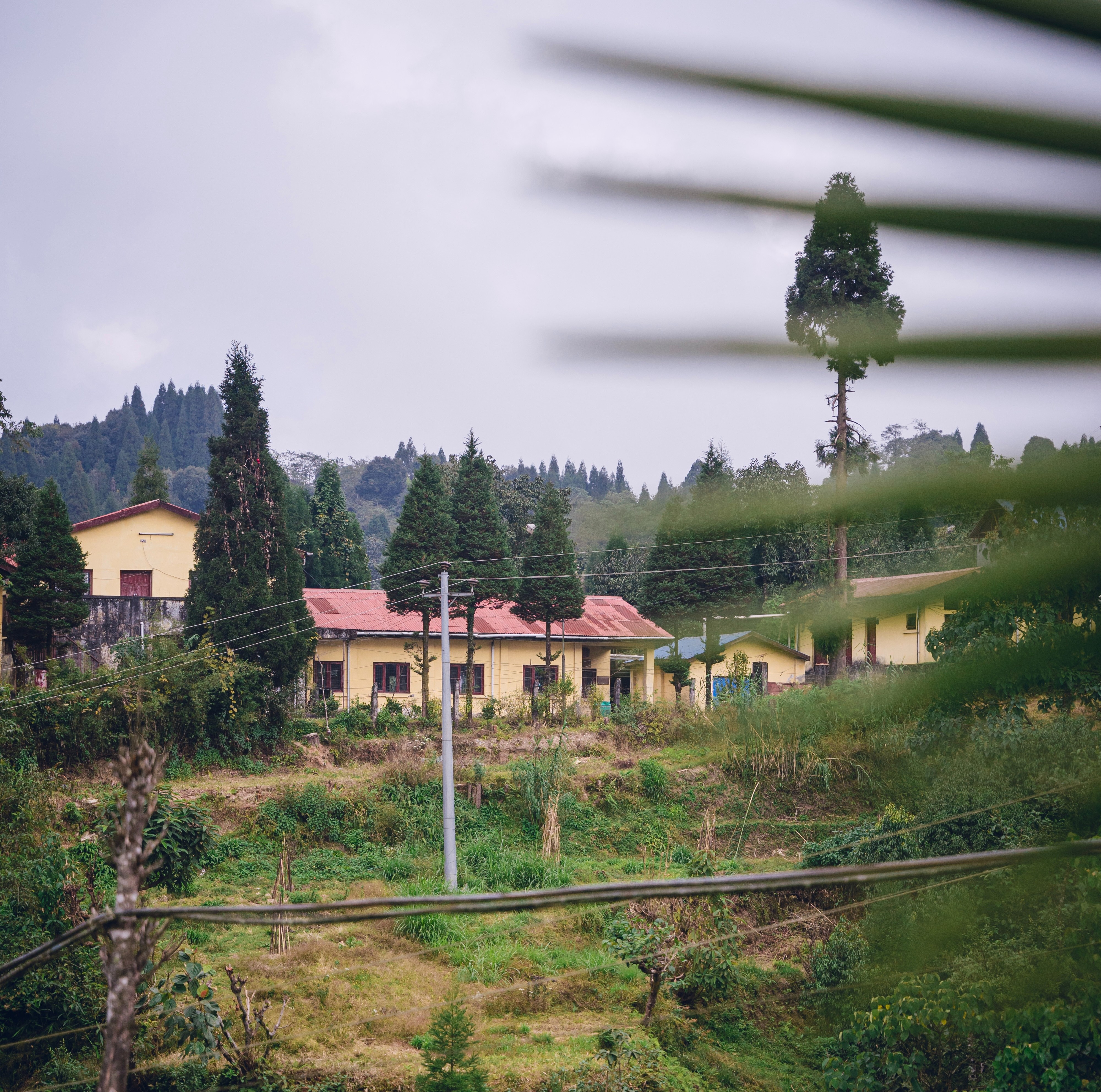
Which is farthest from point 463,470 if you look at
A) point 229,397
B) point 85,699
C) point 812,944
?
point 812,944

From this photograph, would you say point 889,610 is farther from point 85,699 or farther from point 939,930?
point 85,699

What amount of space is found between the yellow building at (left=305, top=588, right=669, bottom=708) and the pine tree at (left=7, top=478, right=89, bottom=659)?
5.47m

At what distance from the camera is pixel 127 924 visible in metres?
1.40

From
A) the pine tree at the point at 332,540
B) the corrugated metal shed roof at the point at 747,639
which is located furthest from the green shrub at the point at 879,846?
the pine tree at the point at 332,540

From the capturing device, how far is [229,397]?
17688 millimetres

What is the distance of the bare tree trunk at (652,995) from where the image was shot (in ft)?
30.8

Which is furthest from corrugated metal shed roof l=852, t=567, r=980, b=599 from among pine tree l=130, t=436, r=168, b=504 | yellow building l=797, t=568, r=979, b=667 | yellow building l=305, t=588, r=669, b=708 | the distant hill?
the distant hill

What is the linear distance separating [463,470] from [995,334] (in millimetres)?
20476

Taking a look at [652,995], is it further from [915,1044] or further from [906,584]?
[906,584]

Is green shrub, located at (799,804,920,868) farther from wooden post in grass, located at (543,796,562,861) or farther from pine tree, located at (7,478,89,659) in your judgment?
pine tree, located at (7,478,89,659)

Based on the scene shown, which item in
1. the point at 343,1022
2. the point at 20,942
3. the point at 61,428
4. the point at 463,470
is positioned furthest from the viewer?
the point at 61,428

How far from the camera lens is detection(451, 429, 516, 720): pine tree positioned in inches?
794

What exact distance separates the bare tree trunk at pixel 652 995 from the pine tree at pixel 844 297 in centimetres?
1006

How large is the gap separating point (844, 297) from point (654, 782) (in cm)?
1707
